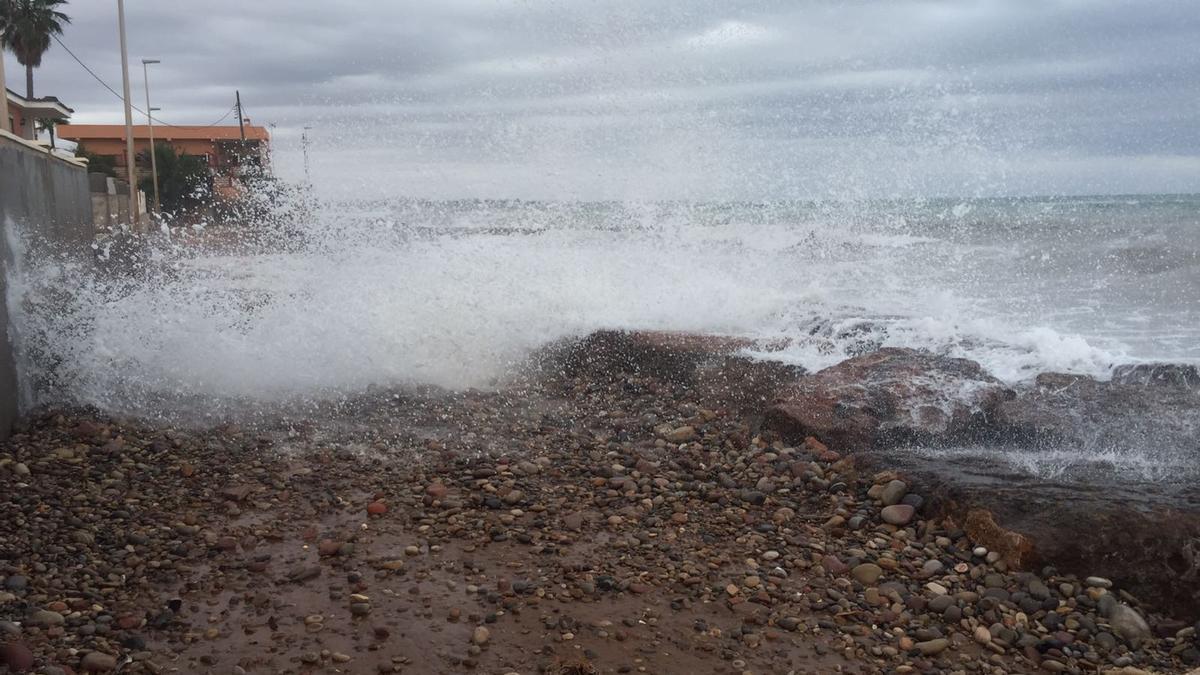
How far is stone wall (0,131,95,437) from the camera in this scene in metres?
5.57

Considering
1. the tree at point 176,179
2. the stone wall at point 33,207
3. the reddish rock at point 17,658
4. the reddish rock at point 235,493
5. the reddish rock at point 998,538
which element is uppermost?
the tree at point 176,179

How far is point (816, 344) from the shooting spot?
830 cm

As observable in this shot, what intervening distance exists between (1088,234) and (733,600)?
22.9m

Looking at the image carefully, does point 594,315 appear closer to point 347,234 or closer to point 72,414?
point 347,234

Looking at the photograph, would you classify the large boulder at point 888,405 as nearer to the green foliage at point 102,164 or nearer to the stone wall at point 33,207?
the stone wall at point 33,207

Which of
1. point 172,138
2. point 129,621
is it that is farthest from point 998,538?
point 172,138

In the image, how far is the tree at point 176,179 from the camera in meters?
36.3

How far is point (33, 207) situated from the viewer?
6738 mm

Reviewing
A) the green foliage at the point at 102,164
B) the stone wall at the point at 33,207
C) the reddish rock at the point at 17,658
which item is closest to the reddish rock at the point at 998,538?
the reddish rock at the point at 17,658

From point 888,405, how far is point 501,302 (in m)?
3.74

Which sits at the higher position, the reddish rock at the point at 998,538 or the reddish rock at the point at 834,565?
the reddish rock at the point at 998,538

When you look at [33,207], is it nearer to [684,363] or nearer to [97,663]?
[97,663]

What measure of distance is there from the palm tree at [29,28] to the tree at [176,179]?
237 inches

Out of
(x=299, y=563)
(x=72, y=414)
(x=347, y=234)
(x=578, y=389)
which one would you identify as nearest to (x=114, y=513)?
(x=299, y=563)
